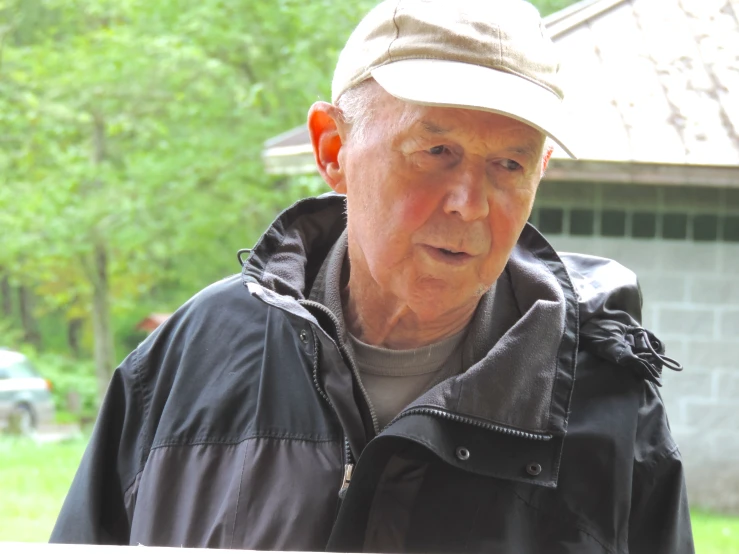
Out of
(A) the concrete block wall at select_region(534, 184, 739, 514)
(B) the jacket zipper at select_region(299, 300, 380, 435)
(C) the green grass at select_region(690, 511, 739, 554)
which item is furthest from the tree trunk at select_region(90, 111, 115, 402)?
(B) the jacket zipper at select_region(299, 300, 380, 435)

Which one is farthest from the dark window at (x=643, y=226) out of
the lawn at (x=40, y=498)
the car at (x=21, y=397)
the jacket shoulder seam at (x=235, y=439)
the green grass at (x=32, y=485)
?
the car at (x=21, y=397)

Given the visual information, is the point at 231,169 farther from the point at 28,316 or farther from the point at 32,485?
the point at 28,316

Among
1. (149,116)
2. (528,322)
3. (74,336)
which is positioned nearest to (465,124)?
(528,322)

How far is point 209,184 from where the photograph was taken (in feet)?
41.3

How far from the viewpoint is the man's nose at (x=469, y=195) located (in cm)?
158

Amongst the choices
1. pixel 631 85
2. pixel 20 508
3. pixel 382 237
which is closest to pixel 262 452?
pixel 382 237

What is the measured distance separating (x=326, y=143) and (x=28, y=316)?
24.9m

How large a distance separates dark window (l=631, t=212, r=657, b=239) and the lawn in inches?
71.4

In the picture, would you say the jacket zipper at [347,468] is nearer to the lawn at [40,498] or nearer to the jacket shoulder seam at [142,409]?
the jacket shoulder seam at [142,409]

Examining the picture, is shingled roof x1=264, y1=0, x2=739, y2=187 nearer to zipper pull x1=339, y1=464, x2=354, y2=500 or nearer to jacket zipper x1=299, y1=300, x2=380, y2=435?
Answer: jacket zipper x1=299, y1=300, x2=380, y2=435

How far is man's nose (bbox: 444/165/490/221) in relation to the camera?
158 cm

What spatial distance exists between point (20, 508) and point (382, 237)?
616 centimetres

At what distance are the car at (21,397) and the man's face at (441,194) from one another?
1355 centimetres

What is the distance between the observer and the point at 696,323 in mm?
6500
